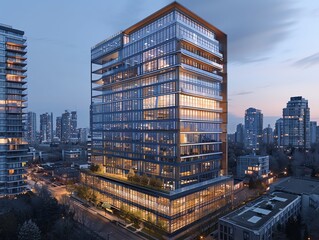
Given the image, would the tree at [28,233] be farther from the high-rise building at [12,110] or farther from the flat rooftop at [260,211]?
the high-rise building at [12,110]

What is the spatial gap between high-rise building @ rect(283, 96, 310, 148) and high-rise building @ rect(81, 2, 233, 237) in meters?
105

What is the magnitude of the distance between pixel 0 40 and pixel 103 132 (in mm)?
36993

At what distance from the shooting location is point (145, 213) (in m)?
44.9

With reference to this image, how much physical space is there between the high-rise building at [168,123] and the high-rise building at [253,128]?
137m

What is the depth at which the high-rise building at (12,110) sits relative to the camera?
5950 centimetres

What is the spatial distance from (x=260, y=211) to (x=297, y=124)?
384ft

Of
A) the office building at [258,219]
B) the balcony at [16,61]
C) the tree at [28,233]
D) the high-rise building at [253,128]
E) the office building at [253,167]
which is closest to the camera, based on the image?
Answer: the tree at [28,233]

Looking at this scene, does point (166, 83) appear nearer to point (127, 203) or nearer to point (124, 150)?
point (124, 150)

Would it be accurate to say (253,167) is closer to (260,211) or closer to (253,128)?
(260,211)

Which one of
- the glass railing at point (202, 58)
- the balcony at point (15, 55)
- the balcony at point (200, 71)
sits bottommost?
the balcony at point (200, 71)

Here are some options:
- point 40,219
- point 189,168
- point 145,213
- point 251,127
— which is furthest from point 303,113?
point 40,219

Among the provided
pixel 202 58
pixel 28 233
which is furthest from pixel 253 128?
pixel 28 233

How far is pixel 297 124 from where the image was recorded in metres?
138

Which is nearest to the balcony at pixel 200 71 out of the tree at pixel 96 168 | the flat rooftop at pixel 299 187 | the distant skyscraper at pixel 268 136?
the flat rooftop at pixel 299 187
